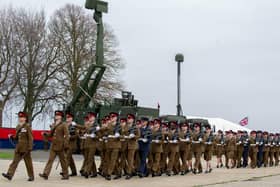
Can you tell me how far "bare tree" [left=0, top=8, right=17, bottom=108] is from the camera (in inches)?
1642

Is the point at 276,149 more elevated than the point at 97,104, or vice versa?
the point at 97,104

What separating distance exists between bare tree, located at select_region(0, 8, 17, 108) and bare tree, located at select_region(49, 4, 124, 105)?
353cm

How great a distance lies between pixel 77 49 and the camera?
44.9m

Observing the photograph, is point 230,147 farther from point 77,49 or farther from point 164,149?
point 77,49

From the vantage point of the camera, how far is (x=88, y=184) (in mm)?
14953

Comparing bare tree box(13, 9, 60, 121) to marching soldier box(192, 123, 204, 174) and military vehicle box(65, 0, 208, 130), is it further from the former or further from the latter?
marching soldier box(192, 123, 204, 174)

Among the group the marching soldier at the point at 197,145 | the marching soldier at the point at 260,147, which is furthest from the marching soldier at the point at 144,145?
the marching soldier at the point at 260,147

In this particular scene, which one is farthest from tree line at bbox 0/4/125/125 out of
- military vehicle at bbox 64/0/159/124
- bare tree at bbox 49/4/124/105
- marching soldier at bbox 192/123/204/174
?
marching soldier at bbox 192/123/204/174

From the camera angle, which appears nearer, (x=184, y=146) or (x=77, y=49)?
(x=184, y=146)

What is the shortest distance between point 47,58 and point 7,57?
9.45ft

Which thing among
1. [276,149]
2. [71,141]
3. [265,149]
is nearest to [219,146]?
[265,149]

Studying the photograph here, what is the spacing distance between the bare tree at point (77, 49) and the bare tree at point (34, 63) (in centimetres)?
85

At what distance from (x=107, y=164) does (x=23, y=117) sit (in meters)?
2.96

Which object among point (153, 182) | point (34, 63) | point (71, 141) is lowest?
point (153, 182)
